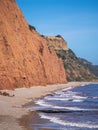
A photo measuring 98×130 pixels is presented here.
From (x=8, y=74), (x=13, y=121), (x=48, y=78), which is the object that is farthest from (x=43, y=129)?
(x=48, y=78)

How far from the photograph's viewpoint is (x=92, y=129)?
2148 cm

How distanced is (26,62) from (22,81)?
9197mm

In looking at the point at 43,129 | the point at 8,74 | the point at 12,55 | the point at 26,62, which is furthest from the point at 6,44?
the point at 43,129

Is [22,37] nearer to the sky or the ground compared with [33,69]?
nearer to the sky

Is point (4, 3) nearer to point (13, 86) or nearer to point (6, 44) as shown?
point (6, 44)

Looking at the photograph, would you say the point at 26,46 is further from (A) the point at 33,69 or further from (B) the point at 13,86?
(B) the point at 13,86

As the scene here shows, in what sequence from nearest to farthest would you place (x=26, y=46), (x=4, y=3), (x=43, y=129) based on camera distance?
1. (x=43, y=129)
2. (x=4, y=3)
3. (x=26, y=46)

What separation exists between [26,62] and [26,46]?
5.64 metres

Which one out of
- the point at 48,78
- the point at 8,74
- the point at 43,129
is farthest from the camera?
the point at 48,78

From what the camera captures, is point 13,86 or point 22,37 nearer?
point 13,86

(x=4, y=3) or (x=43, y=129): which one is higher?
(x=4, y=3)

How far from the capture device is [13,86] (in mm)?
60406

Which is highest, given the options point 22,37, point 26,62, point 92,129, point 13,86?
point 22,37

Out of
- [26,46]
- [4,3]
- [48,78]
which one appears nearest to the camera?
[4,3]
